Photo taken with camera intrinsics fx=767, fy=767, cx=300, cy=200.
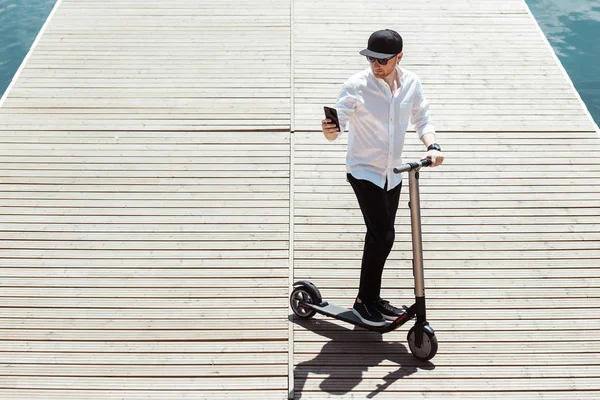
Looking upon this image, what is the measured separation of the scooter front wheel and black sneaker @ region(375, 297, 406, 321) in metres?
0.16

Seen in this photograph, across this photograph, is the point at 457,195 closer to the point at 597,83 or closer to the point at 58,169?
the point at 58,169

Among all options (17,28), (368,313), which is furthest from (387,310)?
(17,28)

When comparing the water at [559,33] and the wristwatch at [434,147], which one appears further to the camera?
the water at [559,33]

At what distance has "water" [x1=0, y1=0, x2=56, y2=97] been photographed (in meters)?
10.8

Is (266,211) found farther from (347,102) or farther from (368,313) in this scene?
(347,102)

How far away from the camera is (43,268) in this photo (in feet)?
14.6

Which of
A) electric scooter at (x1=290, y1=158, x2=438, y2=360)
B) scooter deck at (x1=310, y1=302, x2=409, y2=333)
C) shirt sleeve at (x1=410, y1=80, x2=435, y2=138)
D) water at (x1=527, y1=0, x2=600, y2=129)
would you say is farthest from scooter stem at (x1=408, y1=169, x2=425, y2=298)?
water at (x1=527, y1=0, x2=600, y2=129)

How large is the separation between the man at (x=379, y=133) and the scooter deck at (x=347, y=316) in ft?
0.82

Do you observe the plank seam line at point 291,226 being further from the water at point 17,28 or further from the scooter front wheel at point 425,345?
the water at point 17,28

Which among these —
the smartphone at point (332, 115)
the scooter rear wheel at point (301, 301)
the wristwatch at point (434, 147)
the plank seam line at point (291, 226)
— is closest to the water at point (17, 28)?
the plank seam line at point (291, 226)

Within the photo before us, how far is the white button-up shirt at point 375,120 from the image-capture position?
356 centimetres

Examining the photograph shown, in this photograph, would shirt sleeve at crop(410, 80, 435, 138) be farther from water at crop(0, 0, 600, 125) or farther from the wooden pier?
water at crop(0, 0, 600, 125)

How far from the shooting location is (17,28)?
37.7 feet

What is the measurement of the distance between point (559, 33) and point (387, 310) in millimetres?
8628
